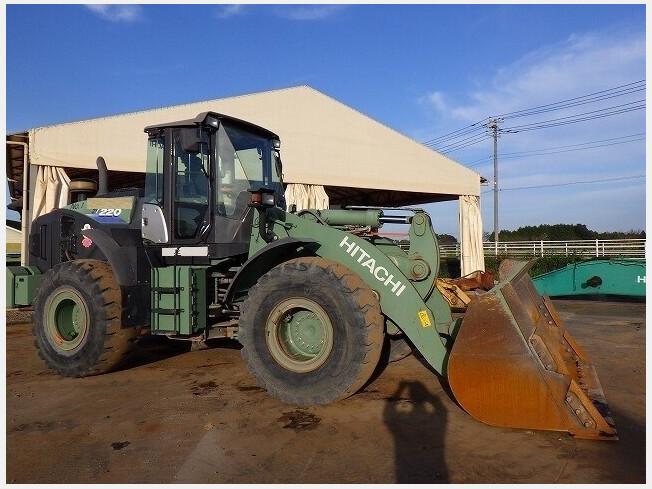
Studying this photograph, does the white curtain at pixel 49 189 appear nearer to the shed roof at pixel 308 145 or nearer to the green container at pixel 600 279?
the shed roof at pixel 308 145

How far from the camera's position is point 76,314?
591 centimetres

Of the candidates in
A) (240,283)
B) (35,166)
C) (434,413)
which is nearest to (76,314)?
(240,283)

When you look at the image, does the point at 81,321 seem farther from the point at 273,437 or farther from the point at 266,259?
the point at 273,437

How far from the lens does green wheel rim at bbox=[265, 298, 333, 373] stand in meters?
4.49

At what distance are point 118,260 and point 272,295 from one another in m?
2.01

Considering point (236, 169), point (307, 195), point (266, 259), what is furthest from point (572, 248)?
point (266, 259)

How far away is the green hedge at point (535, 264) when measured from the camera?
18375 mm

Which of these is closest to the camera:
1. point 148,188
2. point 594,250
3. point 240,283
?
point 240,283

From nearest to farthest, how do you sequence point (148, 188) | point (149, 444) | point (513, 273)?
point (149, 444) < point (513, 273) < point (148, 188)

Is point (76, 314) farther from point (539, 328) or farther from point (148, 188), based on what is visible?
point (539, 328)

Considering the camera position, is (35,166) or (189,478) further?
(35,166)

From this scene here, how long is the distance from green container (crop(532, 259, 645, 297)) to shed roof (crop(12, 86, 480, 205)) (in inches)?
232

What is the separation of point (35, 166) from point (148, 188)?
7.83 metres

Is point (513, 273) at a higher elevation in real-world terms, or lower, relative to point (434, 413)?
higher
